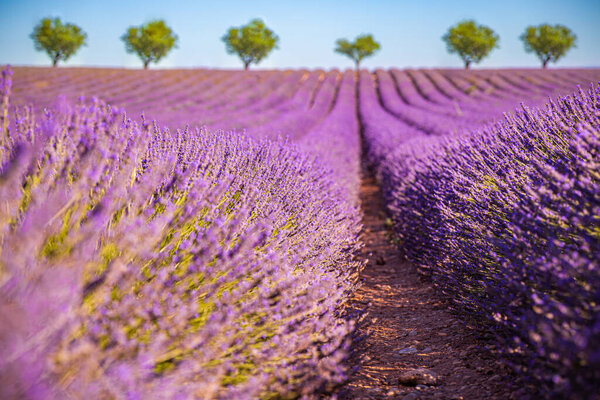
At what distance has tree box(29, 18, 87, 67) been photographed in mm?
39906

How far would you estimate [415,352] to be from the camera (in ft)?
7.91

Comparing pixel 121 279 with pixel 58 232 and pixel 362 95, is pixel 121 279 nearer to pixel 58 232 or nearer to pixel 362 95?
pixel 58 232

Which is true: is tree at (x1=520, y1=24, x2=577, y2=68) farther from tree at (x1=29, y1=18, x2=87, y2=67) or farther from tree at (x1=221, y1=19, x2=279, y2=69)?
tree at (x1=29, y1=18, x2=87, y2=67)

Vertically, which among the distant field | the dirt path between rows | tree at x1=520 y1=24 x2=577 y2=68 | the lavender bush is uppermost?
tree at x1=520 y1=24 x2=577 y2=68

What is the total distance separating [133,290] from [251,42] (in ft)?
152

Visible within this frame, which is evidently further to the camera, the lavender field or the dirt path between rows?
the dirt path between rows

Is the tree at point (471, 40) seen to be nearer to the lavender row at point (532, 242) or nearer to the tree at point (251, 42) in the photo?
the tree at point (251, 42)

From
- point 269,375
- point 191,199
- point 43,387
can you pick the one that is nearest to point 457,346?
point 269,375

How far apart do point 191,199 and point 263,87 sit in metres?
24.4

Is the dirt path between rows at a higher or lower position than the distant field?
lower

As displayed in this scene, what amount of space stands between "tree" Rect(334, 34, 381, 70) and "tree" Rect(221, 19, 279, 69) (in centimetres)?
923

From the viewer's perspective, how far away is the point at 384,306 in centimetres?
314

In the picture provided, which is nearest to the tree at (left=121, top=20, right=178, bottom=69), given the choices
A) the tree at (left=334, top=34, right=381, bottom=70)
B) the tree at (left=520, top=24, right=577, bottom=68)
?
the tree at (left=334, top=34, right=381, bottom=70)

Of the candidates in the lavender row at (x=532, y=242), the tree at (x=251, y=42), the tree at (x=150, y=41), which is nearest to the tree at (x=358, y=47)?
the tree at (x=251, y=42)
